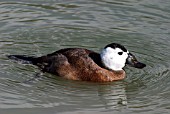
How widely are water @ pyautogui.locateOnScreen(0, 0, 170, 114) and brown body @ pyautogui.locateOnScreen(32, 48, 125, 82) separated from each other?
0.14 m

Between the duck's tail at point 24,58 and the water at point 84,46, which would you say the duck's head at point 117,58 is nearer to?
→ the water at point 84,46

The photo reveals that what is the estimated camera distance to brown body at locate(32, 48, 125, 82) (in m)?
9.66

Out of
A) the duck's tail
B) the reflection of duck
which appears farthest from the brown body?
the duck's tail

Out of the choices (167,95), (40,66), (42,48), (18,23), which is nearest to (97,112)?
(167,95)

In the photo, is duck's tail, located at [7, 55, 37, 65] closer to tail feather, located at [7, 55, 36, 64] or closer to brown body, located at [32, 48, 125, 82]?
tail feather, located at [7, 55, 36, 64]

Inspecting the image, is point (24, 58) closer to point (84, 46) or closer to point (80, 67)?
point (80, 67)

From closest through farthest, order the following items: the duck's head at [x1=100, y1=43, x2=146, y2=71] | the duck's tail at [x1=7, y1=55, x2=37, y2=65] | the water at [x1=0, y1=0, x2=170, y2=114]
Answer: the water at [x1=0, y1=0, x2=170, y2=114] < the duck's head at [x1=100, y1=43, x2=146, y2=71] < the duck's tail at [x1=7, y1=55, x2=37, y2=65]

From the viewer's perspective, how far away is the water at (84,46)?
8.49 metres

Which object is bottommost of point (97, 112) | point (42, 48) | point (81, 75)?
point (97, 112)

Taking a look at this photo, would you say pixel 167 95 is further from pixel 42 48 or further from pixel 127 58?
pixel 42 48

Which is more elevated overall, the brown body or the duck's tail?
the duck's tail

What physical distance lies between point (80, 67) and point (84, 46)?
60.4 inches

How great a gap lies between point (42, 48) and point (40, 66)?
1.01 meters

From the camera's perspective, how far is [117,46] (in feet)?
31.7
